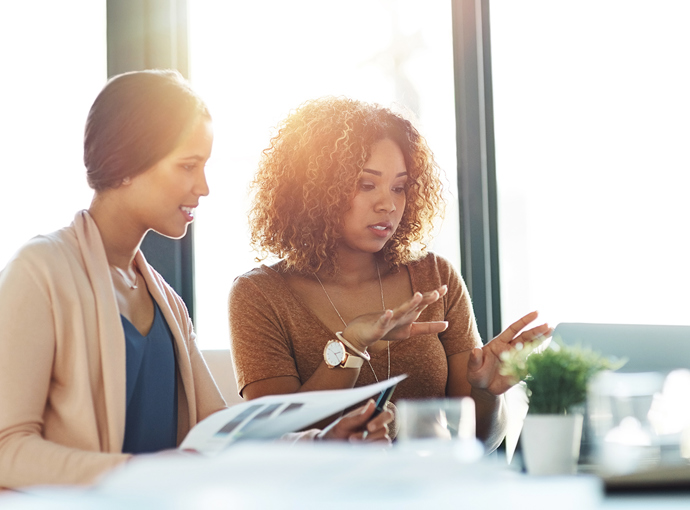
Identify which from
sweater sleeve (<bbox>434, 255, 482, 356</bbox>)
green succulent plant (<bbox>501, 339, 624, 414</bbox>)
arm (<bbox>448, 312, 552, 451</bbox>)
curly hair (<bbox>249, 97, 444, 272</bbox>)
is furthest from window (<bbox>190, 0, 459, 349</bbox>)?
green succulent plant (<bbox>501, 339, 624, 414</bbox>)

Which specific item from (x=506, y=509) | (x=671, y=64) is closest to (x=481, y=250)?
(x=671, y=64)

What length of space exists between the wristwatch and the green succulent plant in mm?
537

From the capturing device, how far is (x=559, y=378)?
3.17 feet

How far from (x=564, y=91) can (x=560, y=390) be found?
1.99m

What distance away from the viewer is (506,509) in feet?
1.34

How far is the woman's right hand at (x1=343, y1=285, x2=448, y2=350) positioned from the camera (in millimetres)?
1301

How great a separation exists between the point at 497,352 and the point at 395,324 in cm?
22

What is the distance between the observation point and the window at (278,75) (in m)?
2.59

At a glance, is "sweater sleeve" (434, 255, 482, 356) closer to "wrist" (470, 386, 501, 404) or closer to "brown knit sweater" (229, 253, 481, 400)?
"brown knit sweater" (229, 253, 481, 400)

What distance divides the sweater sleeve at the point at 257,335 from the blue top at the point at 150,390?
296 mm

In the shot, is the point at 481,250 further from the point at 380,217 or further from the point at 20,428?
the point at 20,428

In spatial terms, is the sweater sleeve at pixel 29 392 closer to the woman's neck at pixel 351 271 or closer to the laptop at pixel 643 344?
the woman's neck at pixel 351 271

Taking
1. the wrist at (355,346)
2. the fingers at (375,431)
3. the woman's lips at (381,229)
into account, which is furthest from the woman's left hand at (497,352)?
the woman's lips at (381,229)

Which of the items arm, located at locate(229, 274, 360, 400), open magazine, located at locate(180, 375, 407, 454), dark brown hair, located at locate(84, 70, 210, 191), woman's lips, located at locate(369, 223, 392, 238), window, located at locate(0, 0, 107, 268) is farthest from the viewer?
window, located at locate(0, 0, 107, 268)
